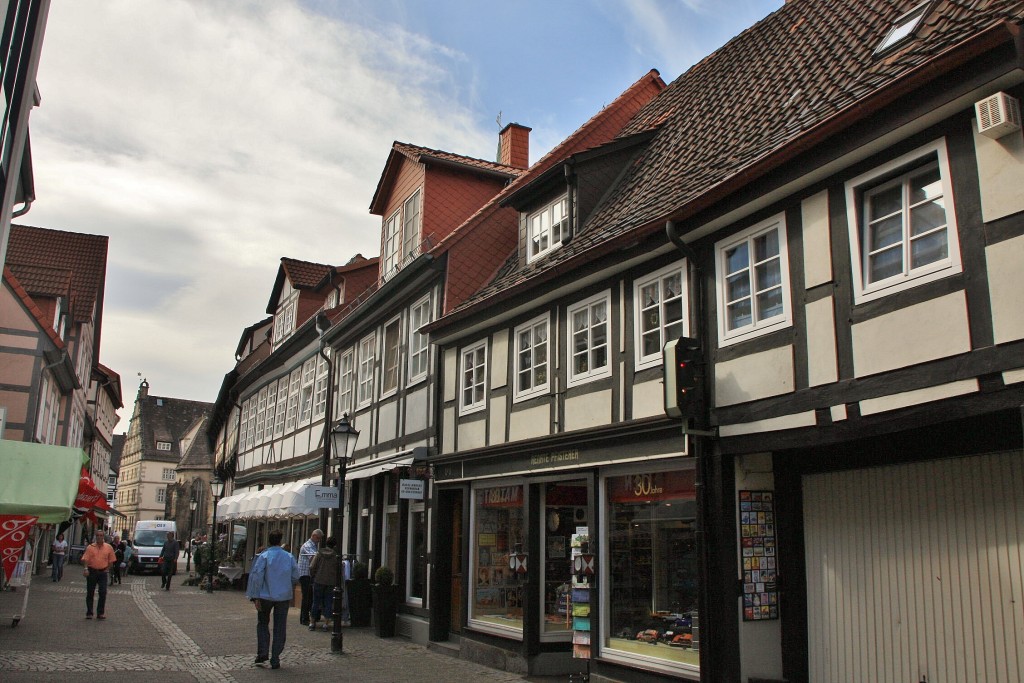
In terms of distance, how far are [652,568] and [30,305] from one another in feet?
64.9

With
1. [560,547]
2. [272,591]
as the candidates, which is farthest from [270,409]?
[560,547]

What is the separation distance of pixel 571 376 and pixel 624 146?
407cm

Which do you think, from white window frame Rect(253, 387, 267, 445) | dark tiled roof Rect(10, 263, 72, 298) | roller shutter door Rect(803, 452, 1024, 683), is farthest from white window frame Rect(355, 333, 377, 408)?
roller shutter door Rect(803, 452, 1024, 683)

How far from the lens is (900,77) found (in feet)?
23.5

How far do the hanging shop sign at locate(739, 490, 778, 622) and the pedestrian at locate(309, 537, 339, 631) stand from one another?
30.1 ft

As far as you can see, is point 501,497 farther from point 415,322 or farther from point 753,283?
point 753,283

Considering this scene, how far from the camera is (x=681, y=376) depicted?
9.27 meters

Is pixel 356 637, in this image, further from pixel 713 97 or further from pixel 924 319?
pixel 924 319

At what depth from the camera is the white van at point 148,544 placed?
40250 millimetres

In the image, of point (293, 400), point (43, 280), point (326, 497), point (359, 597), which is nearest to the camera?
point (326, 497)

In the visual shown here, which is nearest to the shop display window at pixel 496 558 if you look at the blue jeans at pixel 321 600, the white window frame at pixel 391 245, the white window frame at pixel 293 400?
the blue jeans at pixel 321 600

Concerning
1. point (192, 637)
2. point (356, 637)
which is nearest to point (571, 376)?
point (356, 637)

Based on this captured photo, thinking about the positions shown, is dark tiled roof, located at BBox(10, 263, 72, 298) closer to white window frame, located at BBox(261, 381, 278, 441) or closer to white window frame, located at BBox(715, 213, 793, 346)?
white window frame, located at BBox(261, 381, 278, 441)

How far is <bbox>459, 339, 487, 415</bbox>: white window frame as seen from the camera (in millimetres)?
14734
